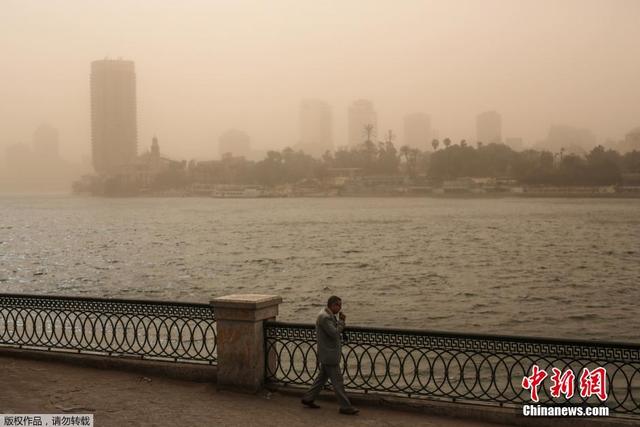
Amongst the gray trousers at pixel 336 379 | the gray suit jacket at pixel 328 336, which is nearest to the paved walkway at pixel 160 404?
the gray trousers at pixel 336 379

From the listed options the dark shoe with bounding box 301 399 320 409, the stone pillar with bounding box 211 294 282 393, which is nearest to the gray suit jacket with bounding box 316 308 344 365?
the dark shoe with bounding box 301 399 320 409

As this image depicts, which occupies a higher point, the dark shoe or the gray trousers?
the gray trousers

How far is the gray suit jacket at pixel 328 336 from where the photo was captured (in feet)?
28.9

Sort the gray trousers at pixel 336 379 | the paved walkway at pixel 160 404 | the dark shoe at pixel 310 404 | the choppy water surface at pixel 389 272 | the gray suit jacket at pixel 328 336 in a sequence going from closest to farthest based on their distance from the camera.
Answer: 1. the paved walkway at pixel 160 404
2. the gray suit jacket at pixel 328 336
3. the gray trousers at pixel 336 379
4. the dark shoe at pixel 310 404
5. the choppy water surface at pixel 389 272

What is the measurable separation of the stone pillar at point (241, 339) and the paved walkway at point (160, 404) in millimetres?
216

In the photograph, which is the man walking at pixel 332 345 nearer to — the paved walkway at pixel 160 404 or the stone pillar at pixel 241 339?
the paved walkway at pixel 160 404

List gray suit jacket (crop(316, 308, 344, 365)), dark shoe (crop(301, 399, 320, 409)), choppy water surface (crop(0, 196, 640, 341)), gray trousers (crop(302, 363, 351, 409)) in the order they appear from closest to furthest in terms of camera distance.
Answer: gray suit jacket (crop(316, 308, 344, 365))
gray trousers (crop(302, 363, 351, 409))
dark shoe (crop(301, 399, 320, 409))
choppy water surface (crop(0, 196, 640, 341))

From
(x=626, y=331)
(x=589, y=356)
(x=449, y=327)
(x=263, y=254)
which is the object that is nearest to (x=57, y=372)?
(x=589, y=356)

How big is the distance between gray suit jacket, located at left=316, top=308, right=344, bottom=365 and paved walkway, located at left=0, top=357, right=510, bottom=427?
0.68 meters

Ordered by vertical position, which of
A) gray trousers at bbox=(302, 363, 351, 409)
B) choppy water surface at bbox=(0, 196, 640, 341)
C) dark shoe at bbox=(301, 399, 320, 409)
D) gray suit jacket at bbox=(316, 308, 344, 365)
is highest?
gray suit jacket at bbox=(316, 308, 344, 365)

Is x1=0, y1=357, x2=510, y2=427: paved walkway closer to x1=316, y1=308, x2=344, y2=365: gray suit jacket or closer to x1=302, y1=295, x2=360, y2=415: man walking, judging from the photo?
x1=302, y1=295, x2=360, y2=415: man walking

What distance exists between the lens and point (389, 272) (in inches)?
1902

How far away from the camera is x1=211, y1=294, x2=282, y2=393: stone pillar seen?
9.55 meters

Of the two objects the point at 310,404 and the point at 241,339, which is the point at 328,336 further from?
the point at 241,339
